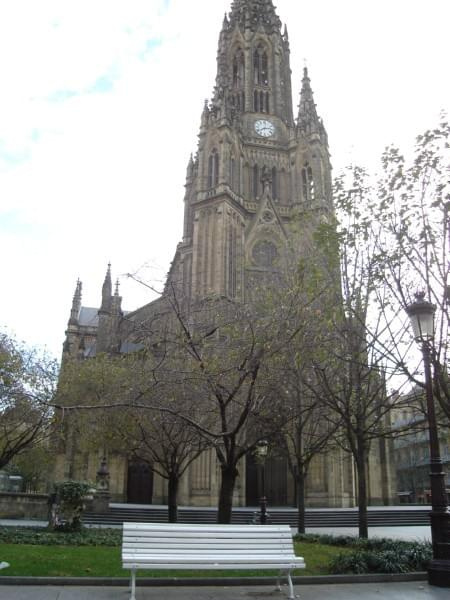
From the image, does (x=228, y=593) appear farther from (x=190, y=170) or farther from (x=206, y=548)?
(x=190, y=170)

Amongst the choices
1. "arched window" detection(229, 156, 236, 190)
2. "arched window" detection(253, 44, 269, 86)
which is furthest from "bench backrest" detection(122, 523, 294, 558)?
"arched window" detection(253, 44, 269, 86)

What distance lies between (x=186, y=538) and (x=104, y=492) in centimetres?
2031

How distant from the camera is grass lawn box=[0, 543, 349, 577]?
341 inches

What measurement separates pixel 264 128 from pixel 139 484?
33.5 metres

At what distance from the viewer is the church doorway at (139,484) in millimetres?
38000

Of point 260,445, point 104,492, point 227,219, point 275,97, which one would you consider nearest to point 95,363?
point 104,492

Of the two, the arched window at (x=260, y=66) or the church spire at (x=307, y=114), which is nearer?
the church spire at (x=307, y=114)

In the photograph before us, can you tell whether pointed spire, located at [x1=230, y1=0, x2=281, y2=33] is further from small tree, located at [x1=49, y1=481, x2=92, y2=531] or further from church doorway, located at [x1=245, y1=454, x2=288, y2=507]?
small tree, located at [x1=49, y1=481, x2=92, y2=531]

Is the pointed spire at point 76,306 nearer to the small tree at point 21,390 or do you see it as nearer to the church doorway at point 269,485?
the church doorway at point 269,485

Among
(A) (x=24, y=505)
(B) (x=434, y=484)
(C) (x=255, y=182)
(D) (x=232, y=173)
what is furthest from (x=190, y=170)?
(B) (x=434, y=484)

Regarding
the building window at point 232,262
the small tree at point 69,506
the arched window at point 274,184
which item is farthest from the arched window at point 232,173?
the small tree at point 69,506

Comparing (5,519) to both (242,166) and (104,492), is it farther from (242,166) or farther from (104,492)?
(242,166)

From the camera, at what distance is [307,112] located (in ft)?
164

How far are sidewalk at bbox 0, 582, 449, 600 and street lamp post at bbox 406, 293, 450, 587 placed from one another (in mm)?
370
